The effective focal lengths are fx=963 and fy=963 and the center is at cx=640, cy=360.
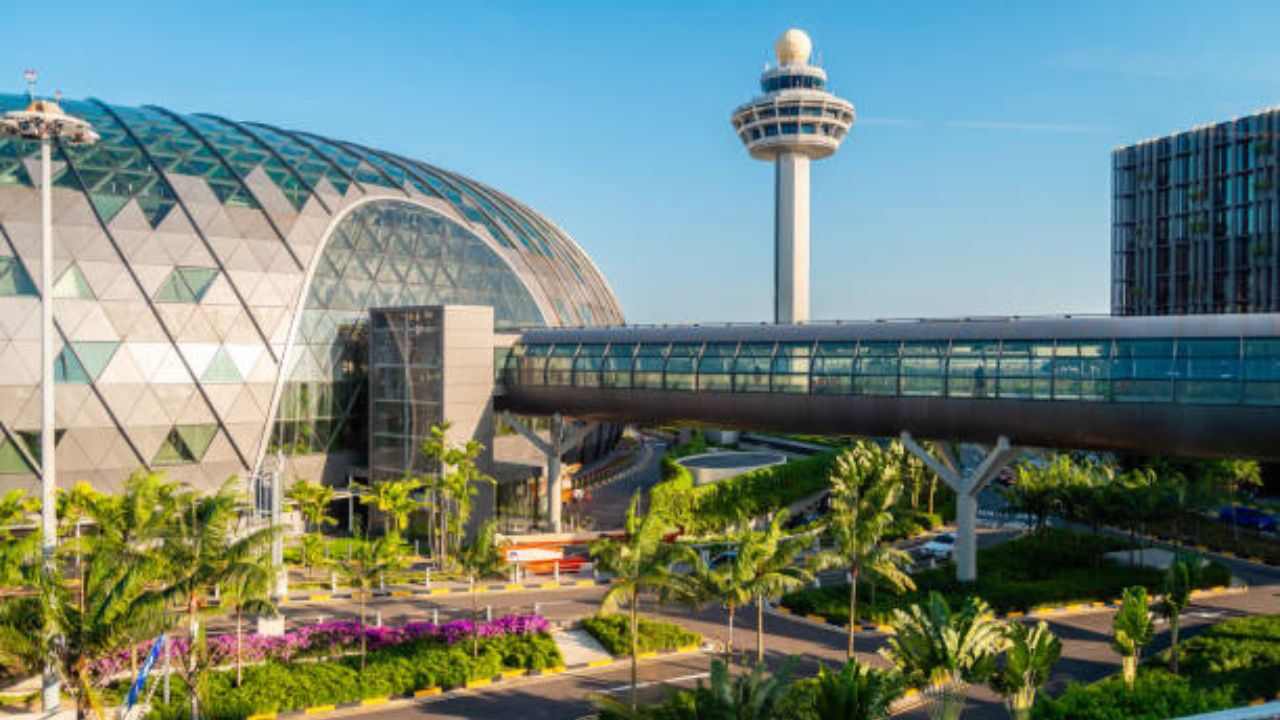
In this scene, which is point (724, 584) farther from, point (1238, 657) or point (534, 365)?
point (534, 365)

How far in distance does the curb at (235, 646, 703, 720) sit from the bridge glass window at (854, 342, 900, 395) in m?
12.8

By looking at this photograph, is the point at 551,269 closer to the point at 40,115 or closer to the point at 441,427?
the point at 441,427

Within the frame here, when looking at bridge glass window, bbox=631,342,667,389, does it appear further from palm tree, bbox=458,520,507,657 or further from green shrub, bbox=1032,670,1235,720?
green shrub, bbox=1032,670,1235,720

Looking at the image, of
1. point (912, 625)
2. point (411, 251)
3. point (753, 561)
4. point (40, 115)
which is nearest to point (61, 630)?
point (40, 115)

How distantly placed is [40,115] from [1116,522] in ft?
141

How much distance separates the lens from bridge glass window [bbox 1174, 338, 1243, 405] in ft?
96.2

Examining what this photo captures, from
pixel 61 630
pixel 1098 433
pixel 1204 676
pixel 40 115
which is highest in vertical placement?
pixel 40 115

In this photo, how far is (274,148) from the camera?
51531mm

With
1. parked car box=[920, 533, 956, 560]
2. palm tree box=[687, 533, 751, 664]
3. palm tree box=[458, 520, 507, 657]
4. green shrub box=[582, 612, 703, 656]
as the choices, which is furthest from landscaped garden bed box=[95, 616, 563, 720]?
parked car box=[920, 533, 956, 560]

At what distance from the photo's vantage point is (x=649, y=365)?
143ft

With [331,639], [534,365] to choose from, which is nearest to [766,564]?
[331,639]

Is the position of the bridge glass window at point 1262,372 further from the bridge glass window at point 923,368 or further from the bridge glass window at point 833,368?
the bridge glass window at point 833,368

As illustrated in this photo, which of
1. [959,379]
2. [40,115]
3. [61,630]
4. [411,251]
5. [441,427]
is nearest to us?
[61,630]

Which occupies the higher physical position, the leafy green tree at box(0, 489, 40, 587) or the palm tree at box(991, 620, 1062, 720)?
the leafy green tree at box(0, 489, 40, 587)
